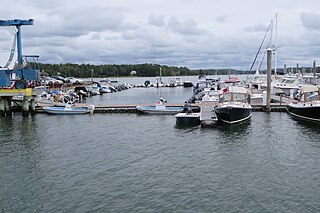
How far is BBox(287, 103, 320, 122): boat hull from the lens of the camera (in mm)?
37312

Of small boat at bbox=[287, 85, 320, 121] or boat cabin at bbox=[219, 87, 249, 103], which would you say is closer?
small boat at bbox=[287, 85, 320, 121]

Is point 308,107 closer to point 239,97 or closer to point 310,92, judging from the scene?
point 310,92

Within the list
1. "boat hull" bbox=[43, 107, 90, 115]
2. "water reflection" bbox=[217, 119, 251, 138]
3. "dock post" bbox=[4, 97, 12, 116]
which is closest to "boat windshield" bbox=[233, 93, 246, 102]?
"water reflection" bbox=[217, 119, 251, 138]

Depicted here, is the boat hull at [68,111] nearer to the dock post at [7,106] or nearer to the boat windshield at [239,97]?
the dock post at [7,106]

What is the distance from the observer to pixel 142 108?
45.2 m

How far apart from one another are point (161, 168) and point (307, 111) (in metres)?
22.9

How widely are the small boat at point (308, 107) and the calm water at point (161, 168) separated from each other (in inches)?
69.9

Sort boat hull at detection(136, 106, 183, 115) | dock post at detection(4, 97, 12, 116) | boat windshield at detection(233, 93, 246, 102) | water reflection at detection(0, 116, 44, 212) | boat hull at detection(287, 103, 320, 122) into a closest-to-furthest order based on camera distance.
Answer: water reflection at detection(0, 116, 44, 212), boat hull at detection(287, 103, 320, 122), boat windshield at detection(233, 93, 246, 102), boat hull at detection(136, 106, 183, 115), dock post at detection(4, 97, 12, 116)

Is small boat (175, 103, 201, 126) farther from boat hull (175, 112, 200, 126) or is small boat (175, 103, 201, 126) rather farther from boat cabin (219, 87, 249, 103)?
boat cabin (219, 87, 249, 103)

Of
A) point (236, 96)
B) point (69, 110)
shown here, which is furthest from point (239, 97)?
point (69, 110)

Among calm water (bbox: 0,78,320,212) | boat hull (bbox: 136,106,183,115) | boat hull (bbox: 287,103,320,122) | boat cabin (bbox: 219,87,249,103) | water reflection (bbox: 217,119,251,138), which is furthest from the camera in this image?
boat hull (bbox: 136,106,183,115)

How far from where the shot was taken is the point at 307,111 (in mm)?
38250

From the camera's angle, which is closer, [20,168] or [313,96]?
[20,168]

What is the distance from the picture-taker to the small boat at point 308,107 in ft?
123
